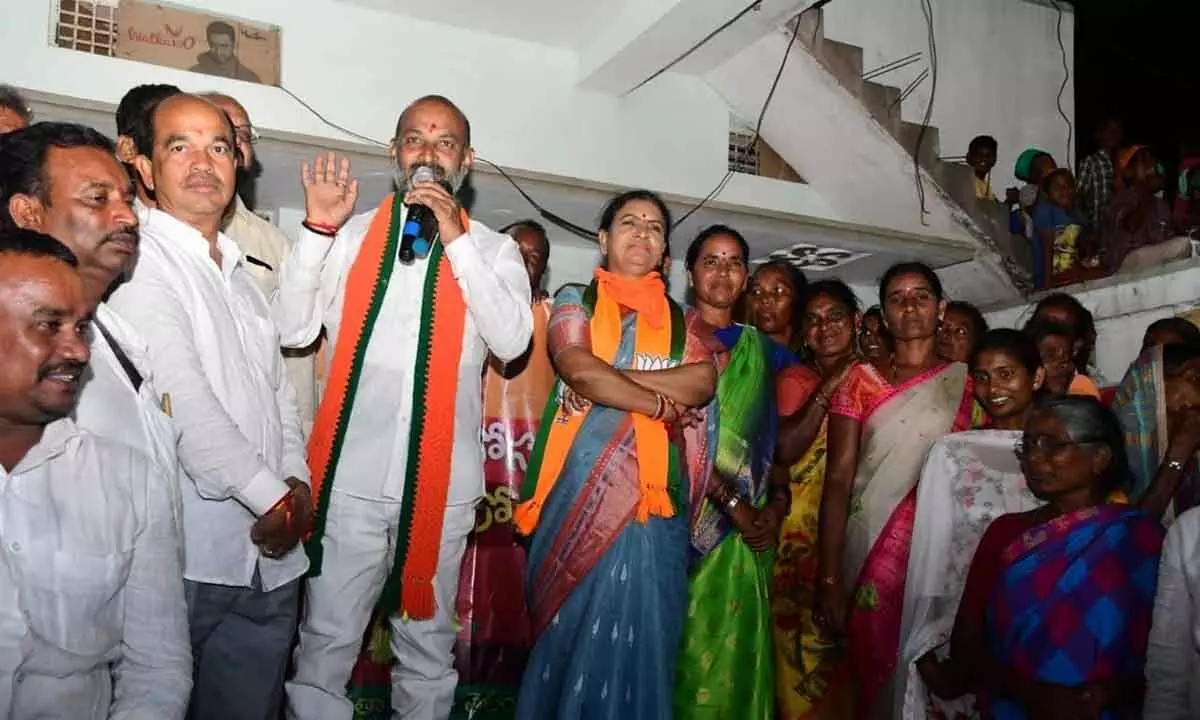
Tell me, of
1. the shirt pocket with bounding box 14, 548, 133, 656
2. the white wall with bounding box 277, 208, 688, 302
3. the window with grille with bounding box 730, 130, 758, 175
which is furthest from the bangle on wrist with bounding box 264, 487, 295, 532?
the window with grille with bounding box 730, 130, 758, 175

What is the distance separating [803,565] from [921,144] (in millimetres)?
4008

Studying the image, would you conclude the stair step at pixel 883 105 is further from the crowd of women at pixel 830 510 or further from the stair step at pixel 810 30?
the crowd of women at pixel 830 510

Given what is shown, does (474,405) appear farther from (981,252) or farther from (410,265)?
(981,252)

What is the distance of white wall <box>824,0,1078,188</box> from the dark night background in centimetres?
129

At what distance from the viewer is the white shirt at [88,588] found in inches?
61.2

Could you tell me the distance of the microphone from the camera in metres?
2.60

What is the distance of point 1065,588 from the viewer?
267cm

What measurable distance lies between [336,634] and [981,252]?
18.4 feet

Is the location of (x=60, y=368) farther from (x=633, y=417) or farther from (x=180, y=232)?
(x=633, y=417)

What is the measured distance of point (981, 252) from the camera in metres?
6.78

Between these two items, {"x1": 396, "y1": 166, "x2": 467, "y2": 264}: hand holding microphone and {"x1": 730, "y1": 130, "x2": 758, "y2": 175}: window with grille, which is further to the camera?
{"x1": 730, "y1": 130, "x2": 758, "y2": 175}: window with grille

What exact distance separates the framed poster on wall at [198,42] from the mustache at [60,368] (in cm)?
389

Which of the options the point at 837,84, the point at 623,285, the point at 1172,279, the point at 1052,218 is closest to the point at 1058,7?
the point at 1052,218

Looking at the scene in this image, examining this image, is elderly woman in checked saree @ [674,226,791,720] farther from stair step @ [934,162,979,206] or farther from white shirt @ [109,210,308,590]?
stair step @ [934,162,979,206]
